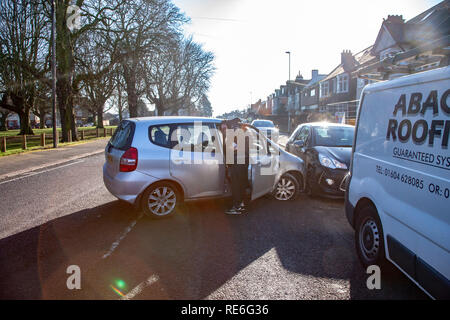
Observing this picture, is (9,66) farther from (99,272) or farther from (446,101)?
(446,101)

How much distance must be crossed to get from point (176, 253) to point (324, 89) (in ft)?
137

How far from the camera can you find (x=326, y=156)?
7102mm

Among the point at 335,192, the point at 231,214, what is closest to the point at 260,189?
the point at 231,214

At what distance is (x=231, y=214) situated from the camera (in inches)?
236

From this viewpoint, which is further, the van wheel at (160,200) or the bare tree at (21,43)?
the bare tree at (21,43)

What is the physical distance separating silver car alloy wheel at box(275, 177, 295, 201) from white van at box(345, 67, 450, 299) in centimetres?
269

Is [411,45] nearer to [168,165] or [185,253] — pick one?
[168,165]

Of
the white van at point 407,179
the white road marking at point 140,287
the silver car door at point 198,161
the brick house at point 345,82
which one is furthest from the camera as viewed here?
the brick house at point 345,82

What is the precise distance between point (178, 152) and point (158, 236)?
1.48 m

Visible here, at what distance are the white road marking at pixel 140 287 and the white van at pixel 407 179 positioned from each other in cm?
237

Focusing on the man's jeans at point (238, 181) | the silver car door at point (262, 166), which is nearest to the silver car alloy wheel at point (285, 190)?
the silver car door at point (262, 166)

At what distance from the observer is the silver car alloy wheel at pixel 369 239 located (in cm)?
371

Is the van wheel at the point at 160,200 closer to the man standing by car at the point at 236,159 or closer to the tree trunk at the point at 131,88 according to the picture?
the man standing by car at the point at 236,159

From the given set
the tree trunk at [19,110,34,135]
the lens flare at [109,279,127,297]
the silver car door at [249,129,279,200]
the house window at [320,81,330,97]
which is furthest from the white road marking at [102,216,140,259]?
the house window at [320,81,330,97]
